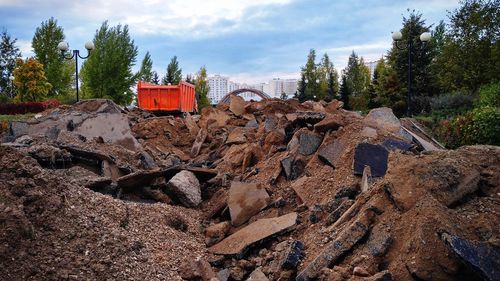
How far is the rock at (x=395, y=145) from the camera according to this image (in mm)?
6607

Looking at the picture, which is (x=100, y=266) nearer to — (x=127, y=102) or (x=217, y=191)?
(x=217, y=191)

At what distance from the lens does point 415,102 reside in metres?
24.8

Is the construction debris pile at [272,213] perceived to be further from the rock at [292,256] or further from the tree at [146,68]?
the tree at [146,68]

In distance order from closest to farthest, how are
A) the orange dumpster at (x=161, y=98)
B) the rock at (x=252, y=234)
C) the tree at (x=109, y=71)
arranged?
the rock at (x=252, y=234)
the orange dumpster at (x=161, y=98)
the tree at (x=109, y=71)

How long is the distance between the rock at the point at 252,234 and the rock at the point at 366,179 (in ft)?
2.76

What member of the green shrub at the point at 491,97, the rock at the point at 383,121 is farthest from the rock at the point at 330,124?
the green shrub at the point at 491,97

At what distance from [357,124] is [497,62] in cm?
1623

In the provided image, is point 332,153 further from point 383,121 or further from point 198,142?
point 198,142

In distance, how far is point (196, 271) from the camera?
15.6 ft

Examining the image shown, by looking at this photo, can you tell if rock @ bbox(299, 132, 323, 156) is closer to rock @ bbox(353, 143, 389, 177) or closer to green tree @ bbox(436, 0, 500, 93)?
rock @ bbox(353, 143, 389, 177)

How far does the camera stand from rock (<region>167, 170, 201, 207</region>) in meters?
6.83

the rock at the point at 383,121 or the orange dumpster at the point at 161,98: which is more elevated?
the orange dumpster at the point at 161,98

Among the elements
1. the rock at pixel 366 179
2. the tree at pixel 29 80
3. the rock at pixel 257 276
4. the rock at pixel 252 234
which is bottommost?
the rock at pixel 257 276

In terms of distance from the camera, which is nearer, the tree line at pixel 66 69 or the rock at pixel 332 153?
the rock at pixel 332 153
